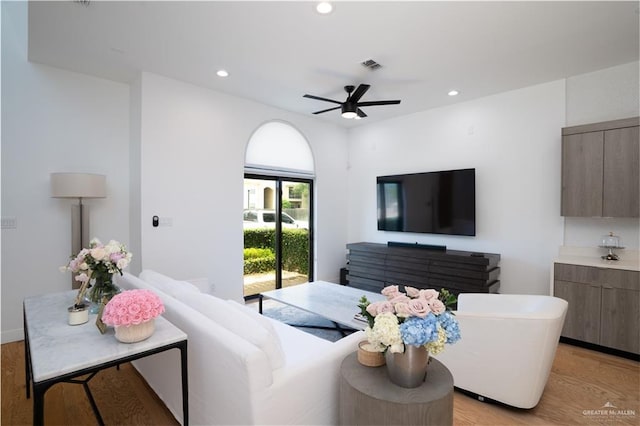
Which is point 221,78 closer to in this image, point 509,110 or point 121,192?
point 121,192

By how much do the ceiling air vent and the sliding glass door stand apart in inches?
90.9

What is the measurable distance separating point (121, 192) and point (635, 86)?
596 cm

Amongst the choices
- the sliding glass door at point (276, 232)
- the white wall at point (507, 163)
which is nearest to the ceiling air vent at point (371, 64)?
the white wall at point (507, 163)

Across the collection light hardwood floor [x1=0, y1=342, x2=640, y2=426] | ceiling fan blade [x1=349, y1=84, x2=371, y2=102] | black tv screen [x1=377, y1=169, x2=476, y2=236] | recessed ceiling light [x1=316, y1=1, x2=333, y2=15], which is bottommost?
light hardwood floor [x1=0, y1=342, x2=640, y2=426]

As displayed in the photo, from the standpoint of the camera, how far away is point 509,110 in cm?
412

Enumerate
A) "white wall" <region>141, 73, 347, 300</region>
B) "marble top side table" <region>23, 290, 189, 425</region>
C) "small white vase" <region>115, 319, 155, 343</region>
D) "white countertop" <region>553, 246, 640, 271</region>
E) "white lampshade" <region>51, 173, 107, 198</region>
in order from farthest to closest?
"white wall" <region>141, 73, 347, 300</region>
"white lampshade" <region>51, 173, 107, 198</region>
"white countertop" <region>553, 246, 640, 271</region>
"small white vase" <region>115, 319, 155, 343</region>
"marble top side table" <region>23, 290, 189, 425</region>

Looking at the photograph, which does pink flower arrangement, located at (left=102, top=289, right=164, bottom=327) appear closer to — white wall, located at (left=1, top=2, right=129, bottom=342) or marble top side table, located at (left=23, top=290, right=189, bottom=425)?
marble top side table, located at (left=23, top=290, right=189, bottom=425)

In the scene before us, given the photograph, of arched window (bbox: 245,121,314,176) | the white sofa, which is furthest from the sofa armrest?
arched window (bbox: 245,121,314,176)

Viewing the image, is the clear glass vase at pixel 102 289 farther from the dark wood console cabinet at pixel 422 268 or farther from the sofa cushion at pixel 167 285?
the dark wood console cabinet at pixel 422 268

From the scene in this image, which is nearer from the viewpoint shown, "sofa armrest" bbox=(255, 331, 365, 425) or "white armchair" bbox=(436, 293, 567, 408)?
"sofa armrest" bbox=(255, 331, 365, 425)

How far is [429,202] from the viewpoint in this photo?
15.5 feet

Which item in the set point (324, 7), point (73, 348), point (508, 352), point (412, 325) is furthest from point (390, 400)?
point (324, 7)

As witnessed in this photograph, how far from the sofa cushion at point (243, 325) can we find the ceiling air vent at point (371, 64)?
2.78 m

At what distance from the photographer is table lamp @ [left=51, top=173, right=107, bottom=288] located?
10.5 feet
